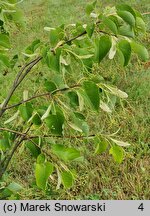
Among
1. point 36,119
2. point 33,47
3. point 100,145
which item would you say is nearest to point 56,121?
point 36,119

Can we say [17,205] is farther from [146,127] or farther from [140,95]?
[140,95]

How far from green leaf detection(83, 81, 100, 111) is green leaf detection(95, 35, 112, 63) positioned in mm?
96

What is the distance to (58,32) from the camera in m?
1.54

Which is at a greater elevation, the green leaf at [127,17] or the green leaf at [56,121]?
the green leaf at [127,17]

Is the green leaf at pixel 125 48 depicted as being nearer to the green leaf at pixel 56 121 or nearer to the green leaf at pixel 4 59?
the green leaf at pixel 56 121

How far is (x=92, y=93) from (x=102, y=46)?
6.3 inches

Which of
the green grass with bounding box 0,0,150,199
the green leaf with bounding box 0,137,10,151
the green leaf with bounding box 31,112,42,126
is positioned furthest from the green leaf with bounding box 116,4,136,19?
the green grass with bounding box 0,0,150,199

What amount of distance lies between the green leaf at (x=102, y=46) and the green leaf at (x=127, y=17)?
82mm

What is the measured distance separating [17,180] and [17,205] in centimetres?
187

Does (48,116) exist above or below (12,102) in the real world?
above

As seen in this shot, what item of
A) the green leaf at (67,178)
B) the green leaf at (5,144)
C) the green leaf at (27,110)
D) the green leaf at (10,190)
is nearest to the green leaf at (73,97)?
the green leaf at (27,110)

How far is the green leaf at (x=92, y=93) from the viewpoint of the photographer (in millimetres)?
1441

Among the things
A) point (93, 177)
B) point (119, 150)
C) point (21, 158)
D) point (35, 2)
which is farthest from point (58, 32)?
point (35, 2)

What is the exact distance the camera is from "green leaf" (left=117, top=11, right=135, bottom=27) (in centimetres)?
140
